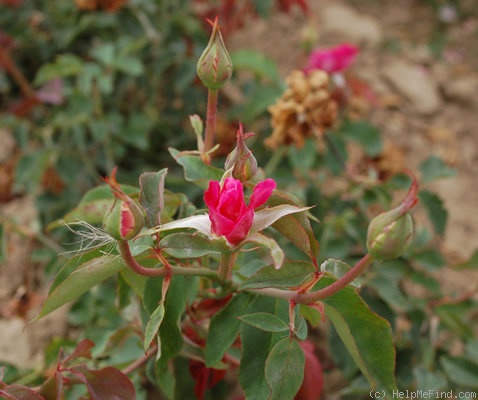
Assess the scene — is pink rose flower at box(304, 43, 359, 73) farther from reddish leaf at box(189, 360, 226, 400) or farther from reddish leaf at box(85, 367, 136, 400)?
reddish leaf at box(85, 367, 136, 400)

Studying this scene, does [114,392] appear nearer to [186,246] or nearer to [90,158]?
[186,246]

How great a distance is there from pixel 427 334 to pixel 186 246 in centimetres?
77

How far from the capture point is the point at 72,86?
1.63m

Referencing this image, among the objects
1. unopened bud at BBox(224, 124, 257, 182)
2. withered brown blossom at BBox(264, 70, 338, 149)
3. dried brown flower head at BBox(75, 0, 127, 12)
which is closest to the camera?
unopened bud at BBox(224, 124, 257, 182)

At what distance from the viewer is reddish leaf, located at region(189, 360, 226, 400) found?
30.7 inches

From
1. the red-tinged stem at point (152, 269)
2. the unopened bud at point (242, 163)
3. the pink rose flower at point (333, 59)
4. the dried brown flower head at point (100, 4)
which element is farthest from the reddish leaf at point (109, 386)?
the dried brown flower head at point (100, 4)

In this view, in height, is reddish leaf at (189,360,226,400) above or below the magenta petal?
below

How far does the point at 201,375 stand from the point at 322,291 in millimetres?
286

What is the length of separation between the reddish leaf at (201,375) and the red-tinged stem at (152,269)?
0.60 ft

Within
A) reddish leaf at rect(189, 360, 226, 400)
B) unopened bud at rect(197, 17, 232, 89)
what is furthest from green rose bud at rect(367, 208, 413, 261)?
reddish leaf at rect(189, 360, 226, 400)

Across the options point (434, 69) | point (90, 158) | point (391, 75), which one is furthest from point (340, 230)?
point (434, 69)

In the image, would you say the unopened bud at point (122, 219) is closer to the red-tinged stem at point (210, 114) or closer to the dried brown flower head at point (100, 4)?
the red-tinged stem at point (210, 114)

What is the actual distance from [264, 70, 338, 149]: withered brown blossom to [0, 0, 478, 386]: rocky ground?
58cm

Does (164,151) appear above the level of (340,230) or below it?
below
